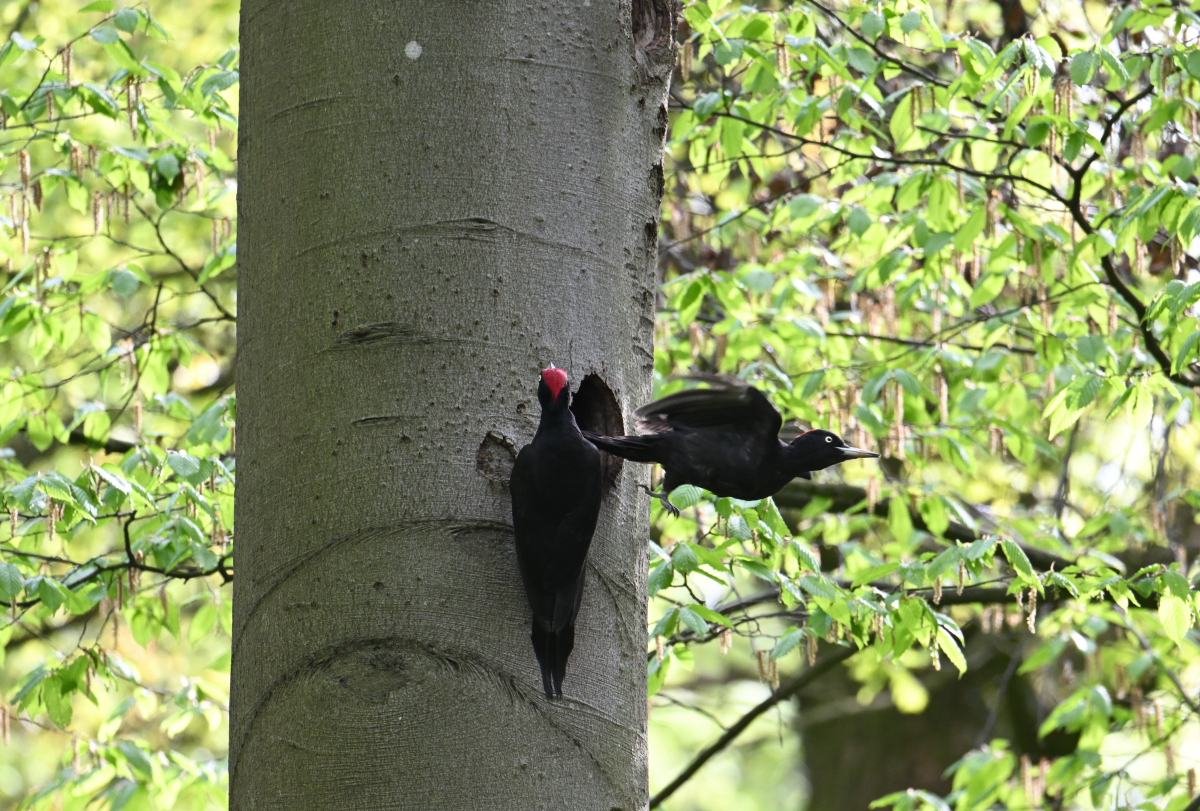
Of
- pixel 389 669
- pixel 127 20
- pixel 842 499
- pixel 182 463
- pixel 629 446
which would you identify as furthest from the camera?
pixel 842 499

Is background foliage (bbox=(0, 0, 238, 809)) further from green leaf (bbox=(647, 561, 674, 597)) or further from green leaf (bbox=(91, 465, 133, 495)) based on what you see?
green leaf (bbox=(647, 561, 674, 597))

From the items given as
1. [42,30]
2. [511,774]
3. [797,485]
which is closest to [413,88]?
[511,774]

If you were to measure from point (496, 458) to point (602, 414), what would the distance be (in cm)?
26

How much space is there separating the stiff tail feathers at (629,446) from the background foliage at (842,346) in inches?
38.2

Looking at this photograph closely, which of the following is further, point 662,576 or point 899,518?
point 899,518

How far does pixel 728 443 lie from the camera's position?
2.00 metres

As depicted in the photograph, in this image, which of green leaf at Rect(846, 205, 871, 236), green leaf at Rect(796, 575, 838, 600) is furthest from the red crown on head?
green leaf at Rect(846, 205, 871, 236)

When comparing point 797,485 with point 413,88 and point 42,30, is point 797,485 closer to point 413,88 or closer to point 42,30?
point 413,88

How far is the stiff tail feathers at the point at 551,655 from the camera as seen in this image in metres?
1.52

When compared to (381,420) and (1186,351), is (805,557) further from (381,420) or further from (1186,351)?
(381,420)

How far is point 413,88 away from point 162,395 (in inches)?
117

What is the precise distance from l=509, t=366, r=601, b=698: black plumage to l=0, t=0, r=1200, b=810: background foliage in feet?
3.92

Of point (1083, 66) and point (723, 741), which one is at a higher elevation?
point (1083, 66)

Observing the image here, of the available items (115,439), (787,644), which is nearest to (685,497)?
(787,644)
